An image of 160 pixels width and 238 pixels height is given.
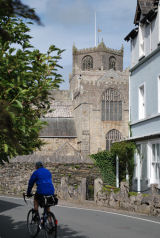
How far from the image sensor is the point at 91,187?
1816 cm

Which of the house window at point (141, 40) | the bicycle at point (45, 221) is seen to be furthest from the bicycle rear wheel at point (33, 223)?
the house window at point (141, 40)

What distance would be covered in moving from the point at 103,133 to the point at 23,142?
47170mm

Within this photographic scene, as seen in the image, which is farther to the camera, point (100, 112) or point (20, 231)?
point (100, 112)

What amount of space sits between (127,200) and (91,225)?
4.35m

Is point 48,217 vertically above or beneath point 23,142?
beneath

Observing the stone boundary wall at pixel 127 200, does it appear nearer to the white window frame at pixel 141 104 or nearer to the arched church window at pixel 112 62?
the white window frame at pixel 141 104

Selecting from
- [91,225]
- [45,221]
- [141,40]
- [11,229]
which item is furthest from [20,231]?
[141,40]

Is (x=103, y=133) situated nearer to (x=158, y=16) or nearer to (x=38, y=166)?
(x=158, y=16)

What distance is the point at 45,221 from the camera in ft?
25.2

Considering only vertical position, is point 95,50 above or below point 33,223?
above

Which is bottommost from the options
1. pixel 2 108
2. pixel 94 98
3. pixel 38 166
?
pixel 38 166

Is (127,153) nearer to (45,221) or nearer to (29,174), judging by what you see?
(29,174)

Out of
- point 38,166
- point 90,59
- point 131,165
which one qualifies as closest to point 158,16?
point 131,165

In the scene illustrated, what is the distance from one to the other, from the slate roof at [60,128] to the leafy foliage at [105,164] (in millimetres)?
28156
